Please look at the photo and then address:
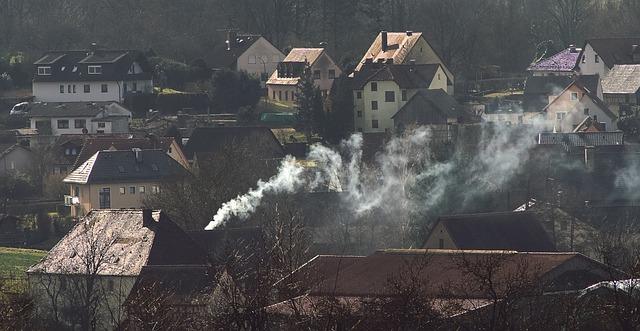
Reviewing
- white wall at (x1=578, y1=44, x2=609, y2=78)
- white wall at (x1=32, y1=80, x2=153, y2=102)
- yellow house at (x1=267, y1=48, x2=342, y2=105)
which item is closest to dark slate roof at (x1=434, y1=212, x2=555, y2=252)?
yellow house at (x1=267, y1=48, x2=342, y2=105)

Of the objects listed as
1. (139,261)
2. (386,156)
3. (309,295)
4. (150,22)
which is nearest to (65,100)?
(150,22)

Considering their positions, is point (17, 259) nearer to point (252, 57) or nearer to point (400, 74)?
point (400, 74)

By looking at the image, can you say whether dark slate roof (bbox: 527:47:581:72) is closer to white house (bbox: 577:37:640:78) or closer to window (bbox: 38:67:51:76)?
white house (bbox: 577:37:640:78)

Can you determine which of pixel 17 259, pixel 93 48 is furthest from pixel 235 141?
pixel 93 48

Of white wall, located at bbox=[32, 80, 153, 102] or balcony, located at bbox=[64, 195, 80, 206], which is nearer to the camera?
balcony, located at bbox=[64, 195, 80, 206]

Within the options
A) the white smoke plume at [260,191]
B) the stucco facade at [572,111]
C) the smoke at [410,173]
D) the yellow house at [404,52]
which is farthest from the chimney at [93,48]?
the stucco facade at [572,111]
